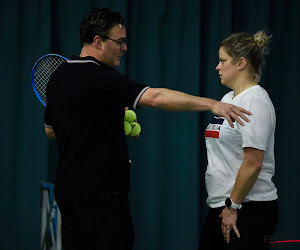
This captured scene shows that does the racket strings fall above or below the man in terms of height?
above

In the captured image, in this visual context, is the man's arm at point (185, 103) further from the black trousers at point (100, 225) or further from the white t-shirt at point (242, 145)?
the black trousers at point (100, 225)

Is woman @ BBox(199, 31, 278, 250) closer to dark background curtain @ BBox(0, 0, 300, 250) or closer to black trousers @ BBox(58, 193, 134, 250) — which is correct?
black trousers @ BBox(58, 193, 134, 250)

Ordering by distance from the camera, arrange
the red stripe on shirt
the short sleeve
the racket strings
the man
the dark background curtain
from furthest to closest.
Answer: the dark background curtain
the racket strings
the red stripe on shirt
the short sleeve
the man

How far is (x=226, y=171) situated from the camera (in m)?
1.78

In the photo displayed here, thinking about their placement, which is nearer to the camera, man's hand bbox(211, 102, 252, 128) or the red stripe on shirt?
man's hand bbox(211, 102, 252, 128)

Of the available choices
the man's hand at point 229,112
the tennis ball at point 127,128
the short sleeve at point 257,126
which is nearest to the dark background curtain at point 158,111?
the tennis ball at point 127,128

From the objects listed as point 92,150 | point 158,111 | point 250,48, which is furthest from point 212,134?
point 158,111

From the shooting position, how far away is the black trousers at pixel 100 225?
1.55 m

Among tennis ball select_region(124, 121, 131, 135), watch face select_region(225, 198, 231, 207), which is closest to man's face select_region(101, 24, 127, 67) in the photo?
tennis ball select_region(124, 121, 131, 135)

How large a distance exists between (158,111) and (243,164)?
1.46m

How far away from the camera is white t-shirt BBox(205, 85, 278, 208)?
1651 millimetres

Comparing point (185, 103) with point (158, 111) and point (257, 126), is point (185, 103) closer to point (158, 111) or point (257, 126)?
point (257, 126)

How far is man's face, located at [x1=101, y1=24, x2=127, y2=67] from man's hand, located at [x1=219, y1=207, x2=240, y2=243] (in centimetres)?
76

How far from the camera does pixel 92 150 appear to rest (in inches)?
60.6
